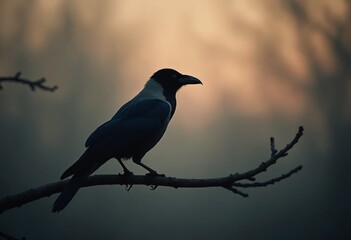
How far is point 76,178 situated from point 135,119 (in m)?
1.87

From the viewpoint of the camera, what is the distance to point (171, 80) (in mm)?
8688

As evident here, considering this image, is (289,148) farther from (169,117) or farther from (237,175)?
(169,117)

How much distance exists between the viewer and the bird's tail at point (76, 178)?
539 cm

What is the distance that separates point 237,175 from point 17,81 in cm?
267

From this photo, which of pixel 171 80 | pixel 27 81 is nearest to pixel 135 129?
pixel 171 80

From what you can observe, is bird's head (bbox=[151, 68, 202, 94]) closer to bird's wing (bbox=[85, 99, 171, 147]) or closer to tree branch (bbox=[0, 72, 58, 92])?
bird's wing (bbox=[85, 99, 171, 147])

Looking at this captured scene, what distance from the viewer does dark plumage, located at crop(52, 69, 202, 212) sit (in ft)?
19.7

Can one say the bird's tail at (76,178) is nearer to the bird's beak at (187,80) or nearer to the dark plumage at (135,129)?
the dark plumage at (135,129)

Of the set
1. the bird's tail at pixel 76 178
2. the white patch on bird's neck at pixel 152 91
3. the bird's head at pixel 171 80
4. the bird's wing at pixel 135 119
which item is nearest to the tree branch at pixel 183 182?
the bird's tail at pixel 76 178

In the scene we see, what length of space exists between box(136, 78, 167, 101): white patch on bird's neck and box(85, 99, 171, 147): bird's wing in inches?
11.7

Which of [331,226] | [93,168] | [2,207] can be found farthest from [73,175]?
[331,226]

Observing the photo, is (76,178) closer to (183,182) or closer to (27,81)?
(183,182)

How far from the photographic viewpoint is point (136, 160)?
24.2 feet

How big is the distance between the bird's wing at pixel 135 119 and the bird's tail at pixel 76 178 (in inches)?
26.2
